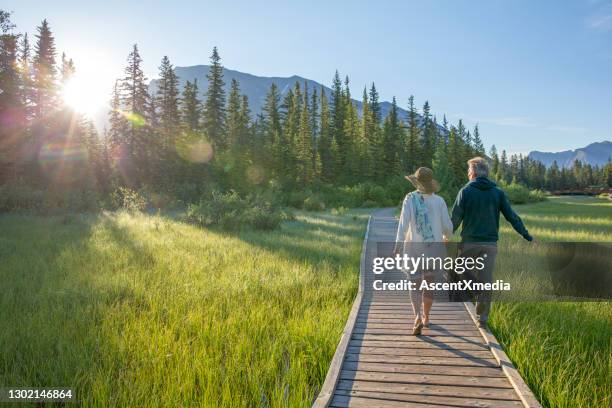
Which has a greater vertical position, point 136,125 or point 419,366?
point 136,125

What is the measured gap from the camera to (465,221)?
5.15m

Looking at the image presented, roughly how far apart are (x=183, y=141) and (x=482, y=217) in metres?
44.3

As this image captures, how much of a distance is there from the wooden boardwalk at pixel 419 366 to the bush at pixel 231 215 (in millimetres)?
11493

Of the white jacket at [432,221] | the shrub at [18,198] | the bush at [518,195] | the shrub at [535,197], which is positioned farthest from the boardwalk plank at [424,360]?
the shrub at [535,197]

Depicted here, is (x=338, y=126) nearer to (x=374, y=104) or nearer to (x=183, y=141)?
(x=374, y=104)

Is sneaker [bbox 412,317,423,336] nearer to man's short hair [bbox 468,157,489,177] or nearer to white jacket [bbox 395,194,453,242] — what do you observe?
white jacket [bbox 395,194,453,242]

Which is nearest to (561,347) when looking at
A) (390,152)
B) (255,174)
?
(255,174)

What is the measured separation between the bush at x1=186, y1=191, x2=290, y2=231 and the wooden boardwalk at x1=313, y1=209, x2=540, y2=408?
1149 centimetres

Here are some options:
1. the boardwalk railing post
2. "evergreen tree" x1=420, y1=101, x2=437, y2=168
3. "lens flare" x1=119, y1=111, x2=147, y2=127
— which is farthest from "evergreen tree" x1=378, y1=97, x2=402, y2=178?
the boardwalk railing post

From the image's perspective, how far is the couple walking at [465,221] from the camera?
4.98 meters

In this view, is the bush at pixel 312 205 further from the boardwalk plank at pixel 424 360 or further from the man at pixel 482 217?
the boardwalk plank at pixel 424 360

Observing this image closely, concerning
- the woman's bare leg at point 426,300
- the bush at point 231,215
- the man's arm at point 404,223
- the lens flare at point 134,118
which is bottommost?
the woman's bare leg at point 426,300

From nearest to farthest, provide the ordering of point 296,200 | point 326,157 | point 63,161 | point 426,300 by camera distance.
Answer: point 426,300, point 63,161, point 296,200, point 326,157

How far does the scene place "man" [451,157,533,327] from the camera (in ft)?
16.3
